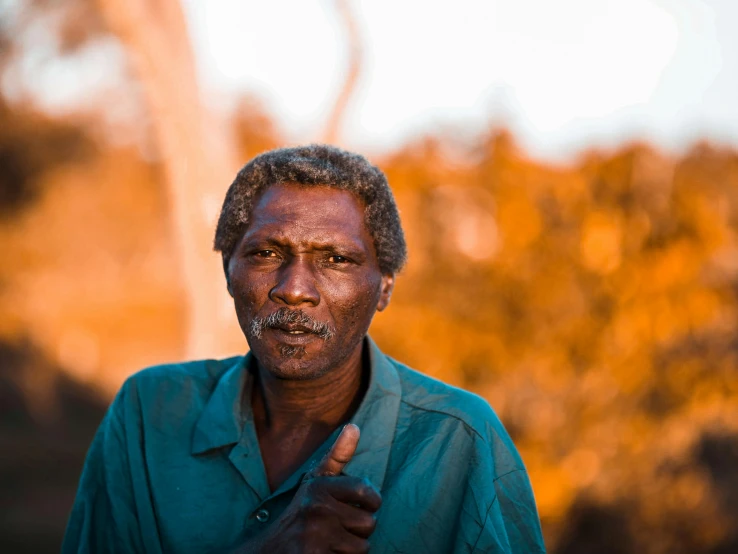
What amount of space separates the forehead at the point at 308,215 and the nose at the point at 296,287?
0.27 ft

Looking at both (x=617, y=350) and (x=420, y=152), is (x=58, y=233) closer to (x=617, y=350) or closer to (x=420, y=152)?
(x=420, y=152)

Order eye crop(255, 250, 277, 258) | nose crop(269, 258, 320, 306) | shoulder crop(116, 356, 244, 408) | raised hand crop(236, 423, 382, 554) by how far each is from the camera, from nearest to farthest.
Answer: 1. raised hand crop(236, 423, 382, 554)
2. nose crop(269, 258, 320, 306)
3. eye crop(255, 250, 277, 258)
4. shoulder crop(116, 356, 244, 408)

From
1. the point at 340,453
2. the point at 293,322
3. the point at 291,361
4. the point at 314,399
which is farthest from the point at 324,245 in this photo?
the point at 340,453

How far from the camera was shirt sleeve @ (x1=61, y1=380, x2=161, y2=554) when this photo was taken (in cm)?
233

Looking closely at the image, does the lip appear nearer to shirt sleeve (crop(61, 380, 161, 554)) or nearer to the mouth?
the mouth

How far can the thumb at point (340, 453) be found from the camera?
1.99 m

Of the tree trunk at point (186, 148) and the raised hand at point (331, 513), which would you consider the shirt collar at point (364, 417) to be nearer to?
the raised hand at point (331, 513)

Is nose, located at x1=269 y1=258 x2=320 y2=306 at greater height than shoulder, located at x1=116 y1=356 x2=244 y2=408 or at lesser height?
greater

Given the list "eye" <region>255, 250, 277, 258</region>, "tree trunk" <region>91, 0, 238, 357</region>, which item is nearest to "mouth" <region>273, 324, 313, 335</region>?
"eye" <region>255, 250, 277, 258</region>

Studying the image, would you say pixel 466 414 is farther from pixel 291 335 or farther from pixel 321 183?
pixel 321 183

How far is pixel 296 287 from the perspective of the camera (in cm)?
229

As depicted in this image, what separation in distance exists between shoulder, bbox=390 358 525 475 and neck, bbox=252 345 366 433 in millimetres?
170

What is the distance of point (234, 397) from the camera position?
249 cm

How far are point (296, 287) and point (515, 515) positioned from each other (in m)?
0.88
